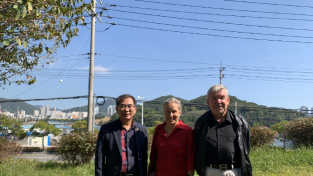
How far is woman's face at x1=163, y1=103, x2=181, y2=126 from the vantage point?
2.64 m

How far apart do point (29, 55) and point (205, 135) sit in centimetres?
487

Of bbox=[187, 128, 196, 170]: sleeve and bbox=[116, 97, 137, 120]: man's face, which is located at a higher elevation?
bbox=[116, 97, 137, 120]: man's face

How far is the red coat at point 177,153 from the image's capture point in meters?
2.53

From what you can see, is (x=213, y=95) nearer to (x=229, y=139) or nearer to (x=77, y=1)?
(x=229, y=139)

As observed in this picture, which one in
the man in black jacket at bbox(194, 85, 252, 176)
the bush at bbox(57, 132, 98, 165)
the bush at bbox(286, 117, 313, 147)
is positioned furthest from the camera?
the bush at bbox(286, 117, 313, 147)

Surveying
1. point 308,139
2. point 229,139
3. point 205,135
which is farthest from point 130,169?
point 308,139

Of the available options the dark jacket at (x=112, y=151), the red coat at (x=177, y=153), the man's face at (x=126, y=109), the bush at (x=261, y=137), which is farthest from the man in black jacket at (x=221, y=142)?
the bush at (x=261, y=137)

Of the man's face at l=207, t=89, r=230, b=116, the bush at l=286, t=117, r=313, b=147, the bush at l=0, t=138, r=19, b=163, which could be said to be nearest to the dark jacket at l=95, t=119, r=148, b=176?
the man's face at l=207, t=89, r=230, b=116

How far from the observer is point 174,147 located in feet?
8.43

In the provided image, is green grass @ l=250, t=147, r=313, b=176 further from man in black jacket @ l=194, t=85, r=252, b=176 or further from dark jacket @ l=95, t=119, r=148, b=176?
dark jacket @ l=95, t=119, r=148, b=176

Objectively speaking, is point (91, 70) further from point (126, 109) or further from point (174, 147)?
point (174, 147)

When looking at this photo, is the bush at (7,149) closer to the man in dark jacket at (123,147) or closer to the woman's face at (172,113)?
the man in dark jacket at (123,147)

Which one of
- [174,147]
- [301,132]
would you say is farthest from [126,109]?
[301,132]

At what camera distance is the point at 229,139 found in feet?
8.30
